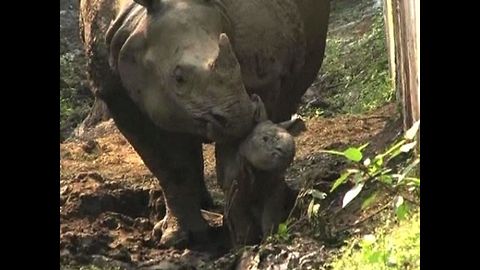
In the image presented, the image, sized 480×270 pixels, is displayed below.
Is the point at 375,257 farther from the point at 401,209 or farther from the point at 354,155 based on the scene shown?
the point at 354,155

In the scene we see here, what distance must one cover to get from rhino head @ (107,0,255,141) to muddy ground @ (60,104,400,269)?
Answer: 1.01ft

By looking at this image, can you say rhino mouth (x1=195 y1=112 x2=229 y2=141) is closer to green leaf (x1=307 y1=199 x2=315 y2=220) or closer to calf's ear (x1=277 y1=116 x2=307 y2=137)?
calf's ear (x1=277 y1=116 x2=307 y2=137)

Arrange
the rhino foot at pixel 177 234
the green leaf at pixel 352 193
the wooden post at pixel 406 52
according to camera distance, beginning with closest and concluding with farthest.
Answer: the green leaf at pixel 352 193 → the wooden post at pixel 406 52 → the rhino foot at pixel 177 234

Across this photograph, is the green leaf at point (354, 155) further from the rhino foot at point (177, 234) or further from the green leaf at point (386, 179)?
the rhino foot at point (177, 234)

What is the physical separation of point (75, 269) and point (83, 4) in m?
0.77

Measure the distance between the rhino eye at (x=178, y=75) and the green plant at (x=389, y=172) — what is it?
50cm

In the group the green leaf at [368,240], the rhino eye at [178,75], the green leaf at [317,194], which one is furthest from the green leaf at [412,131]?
the rhino eye at [178,75]

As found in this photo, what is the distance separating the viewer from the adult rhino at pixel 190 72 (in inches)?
146

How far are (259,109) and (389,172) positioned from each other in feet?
1.51

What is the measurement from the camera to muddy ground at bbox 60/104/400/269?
3.75 meters

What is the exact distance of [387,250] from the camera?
3.32m

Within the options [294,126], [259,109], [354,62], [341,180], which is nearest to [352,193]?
[341,180]

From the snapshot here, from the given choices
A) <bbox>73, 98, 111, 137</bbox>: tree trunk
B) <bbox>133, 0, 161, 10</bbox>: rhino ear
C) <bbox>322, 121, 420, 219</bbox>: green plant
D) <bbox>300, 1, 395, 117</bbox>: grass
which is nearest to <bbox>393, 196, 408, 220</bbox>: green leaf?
<bbox>322, 121, 420, 219</bbox>: green plant
